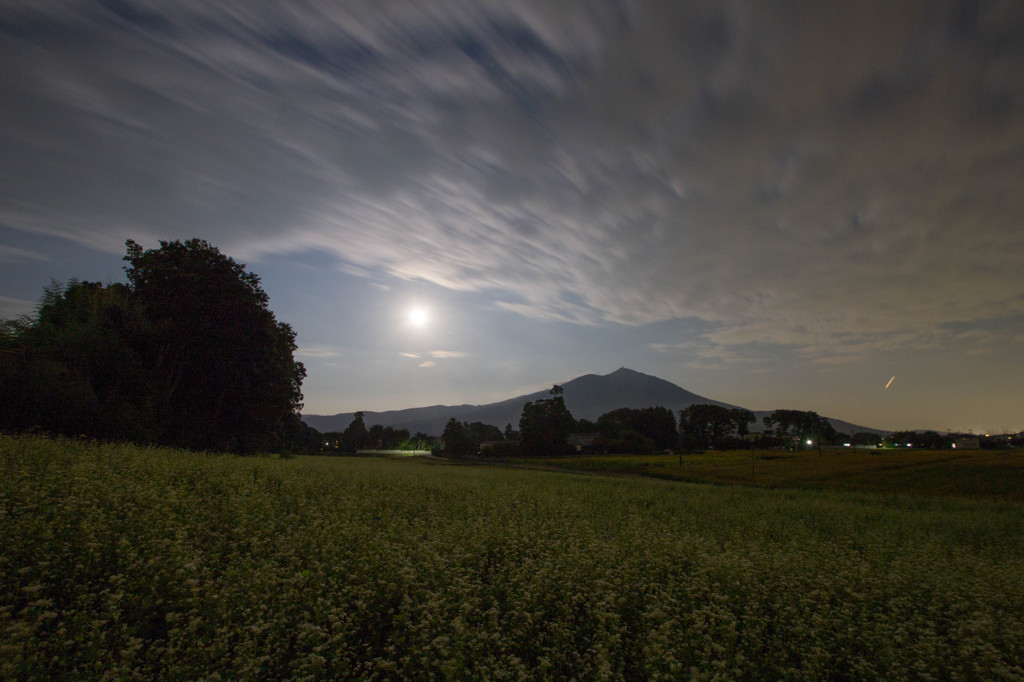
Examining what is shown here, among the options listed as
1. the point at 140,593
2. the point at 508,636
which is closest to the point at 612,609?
the point at 508,636

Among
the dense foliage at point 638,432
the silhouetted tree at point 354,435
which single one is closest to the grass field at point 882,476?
the dense foliage at point 638,432

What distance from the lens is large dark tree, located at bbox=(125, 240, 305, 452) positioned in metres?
34.0

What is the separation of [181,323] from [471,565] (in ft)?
117

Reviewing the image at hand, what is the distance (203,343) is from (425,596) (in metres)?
35.9

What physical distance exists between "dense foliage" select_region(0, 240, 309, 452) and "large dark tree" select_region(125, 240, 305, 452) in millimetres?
82

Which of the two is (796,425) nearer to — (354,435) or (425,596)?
(354,435)

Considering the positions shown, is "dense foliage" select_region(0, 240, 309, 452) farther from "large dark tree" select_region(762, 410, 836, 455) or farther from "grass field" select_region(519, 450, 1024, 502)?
"large dark tree" select_region(762, 410, 836, 455)

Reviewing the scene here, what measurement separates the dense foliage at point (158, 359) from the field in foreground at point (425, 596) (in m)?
15.1

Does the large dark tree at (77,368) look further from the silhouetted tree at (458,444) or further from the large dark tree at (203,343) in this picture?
the silhouetted tree at (458,444)

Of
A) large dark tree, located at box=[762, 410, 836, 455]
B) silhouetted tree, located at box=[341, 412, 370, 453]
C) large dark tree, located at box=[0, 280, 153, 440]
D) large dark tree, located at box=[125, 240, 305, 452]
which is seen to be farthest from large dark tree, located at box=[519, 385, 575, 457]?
large dark tree, located at box=[762, 410, 836, 455]

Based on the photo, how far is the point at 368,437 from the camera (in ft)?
642

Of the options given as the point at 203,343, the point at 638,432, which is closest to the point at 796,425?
the point at 638,432

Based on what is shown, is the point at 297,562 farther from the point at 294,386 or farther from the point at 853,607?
the point at 294,386

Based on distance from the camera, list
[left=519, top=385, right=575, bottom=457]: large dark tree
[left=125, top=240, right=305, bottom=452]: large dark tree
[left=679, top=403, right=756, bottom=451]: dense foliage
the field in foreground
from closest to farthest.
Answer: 1. the field in foreground
2. [left=125, top=240, right=305, bottom=452]: large dark tree
3. [left=519, top=385, right=575, bottom=457]: large dark tree
4. [left=679, top=403, right=756, bottom=451]: dense foliage
